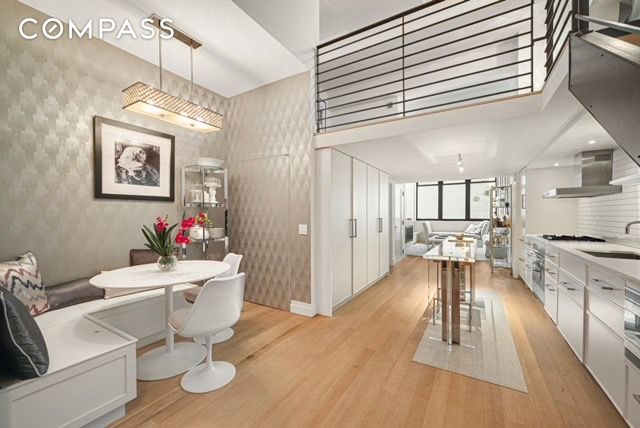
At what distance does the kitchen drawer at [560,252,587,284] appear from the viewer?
2217 mm

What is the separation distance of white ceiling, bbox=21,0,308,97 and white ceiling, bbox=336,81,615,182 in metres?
1.42

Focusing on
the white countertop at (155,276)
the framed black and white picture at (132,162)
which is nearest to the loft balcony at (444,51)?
the framed black and white picture at (132,162)

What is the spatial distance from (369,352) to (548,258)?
253 cm

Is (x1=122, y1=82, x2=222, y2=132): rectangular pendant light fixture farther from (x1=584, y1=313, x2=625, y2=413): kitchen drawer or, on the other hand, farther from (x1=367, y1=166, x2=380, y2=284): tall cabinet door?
(x1=584, y1=313, x2=625, y2=413): kitchen drawer

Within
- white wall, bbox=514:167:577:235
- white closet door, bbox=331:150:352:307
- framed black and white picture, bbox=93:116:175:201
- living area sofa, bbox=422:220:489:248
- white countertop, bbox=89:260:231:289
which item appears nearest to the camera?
white countertop, bbox=89:260:231:289

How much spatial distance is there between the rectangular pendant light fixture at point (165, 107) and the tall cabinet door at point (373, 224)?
2.85 metres

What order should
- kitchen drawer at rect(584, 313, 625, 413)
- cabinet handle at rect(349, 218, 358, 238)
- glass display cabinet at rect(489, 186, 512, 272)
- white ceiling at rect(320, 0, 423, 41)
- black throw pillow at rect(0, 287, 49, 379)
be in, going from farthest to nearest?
glass display cabinet at rect(489, 186, 512, 272), cabinet handle at rect(349, 218, 358, 238), white ceiling at rect(320, 0, 423, 41), kitchen drawer at rect(584, 313, 625, 413), black throw pillow at rect(0, 287, 49, 379)

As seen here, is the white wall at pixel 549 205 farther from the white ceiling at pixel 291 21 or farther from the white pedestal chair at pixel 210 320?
the white pedestal chair at pixel 210 320

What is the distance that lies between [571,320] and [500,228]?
154 inches

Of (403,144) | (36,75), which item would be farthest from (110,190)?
(403,144)

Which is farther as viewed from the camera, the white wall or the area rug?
the white wall

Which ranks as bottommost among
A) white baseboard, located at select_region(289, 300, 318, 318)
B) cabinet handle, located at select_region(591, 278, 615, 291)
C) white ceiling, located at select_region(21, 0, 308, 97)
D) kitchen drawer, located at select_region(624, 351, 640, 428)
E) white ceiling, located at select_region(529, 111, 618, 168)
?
white baseboard, located at select_region(289, 300, 318, 318)

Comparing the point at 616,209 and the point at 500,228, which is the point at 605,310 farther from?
the point at 500,228

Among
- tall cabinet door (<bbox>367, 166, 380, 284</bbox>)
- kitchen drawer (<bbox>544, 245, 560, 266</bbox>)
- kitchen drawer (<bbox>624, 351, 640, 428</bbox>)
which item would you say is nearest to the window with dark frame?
tall cabinet door (<bbox>367, 166, 380, 284</bbox>)
